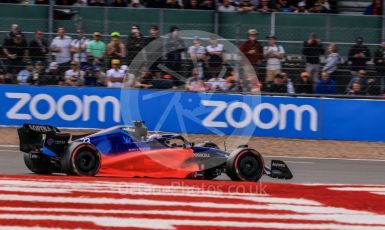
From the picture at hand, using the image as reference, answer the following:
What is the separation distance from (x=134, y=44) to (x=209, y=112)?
86.2 inches

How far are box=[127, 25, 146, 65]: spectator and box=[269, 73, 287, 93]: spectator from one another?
295 cm

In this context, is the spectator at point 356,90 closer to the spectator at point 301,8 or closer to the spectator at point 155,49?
the spectator at point 301,8

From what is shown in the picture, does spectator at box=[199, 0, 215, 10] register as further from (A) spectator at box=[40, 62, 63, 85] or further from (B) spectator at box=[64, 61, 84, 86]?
(A) spectator at box=[40, 62, 63, 85]

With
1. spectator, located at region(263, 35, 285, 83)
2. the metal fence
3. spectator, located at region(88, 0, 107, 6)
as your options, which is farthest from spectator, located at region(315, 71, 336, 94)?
spectator, located at region(88, 0, 107, 6)

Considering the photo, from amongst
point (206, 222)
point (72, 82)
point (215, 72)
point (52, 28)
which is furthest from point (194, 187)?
point (52, 28)

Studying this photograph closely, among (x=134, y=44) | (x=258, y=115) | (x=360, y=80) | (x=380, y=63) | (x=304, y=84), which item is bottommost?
(x=258, y=115)

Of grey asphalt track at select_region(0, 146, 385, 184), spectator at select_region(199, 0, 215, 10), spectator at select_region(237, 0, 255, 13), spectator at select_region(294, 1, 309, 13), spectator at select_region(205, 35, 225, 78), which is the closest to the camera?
grey asphalt track at select_region(0, 146, 385, 184)

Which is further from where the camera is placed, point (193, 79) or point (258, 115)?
point (193, 79)

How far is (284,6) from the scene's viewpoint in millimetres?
21344

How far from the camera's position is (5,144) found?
17.6 meters

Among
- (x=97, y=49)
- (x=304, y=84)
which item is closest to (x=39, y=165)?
(x=97, y=49)

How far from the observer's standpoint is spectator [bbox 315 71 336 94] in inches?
743

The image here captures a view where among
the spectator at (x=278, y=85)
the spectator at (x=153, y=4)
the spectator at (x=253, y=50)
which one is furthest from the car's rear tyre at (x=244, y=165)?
the spectator at (x=153, y=4)

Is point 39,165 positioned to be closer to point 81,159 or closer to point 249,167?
point 81,159
